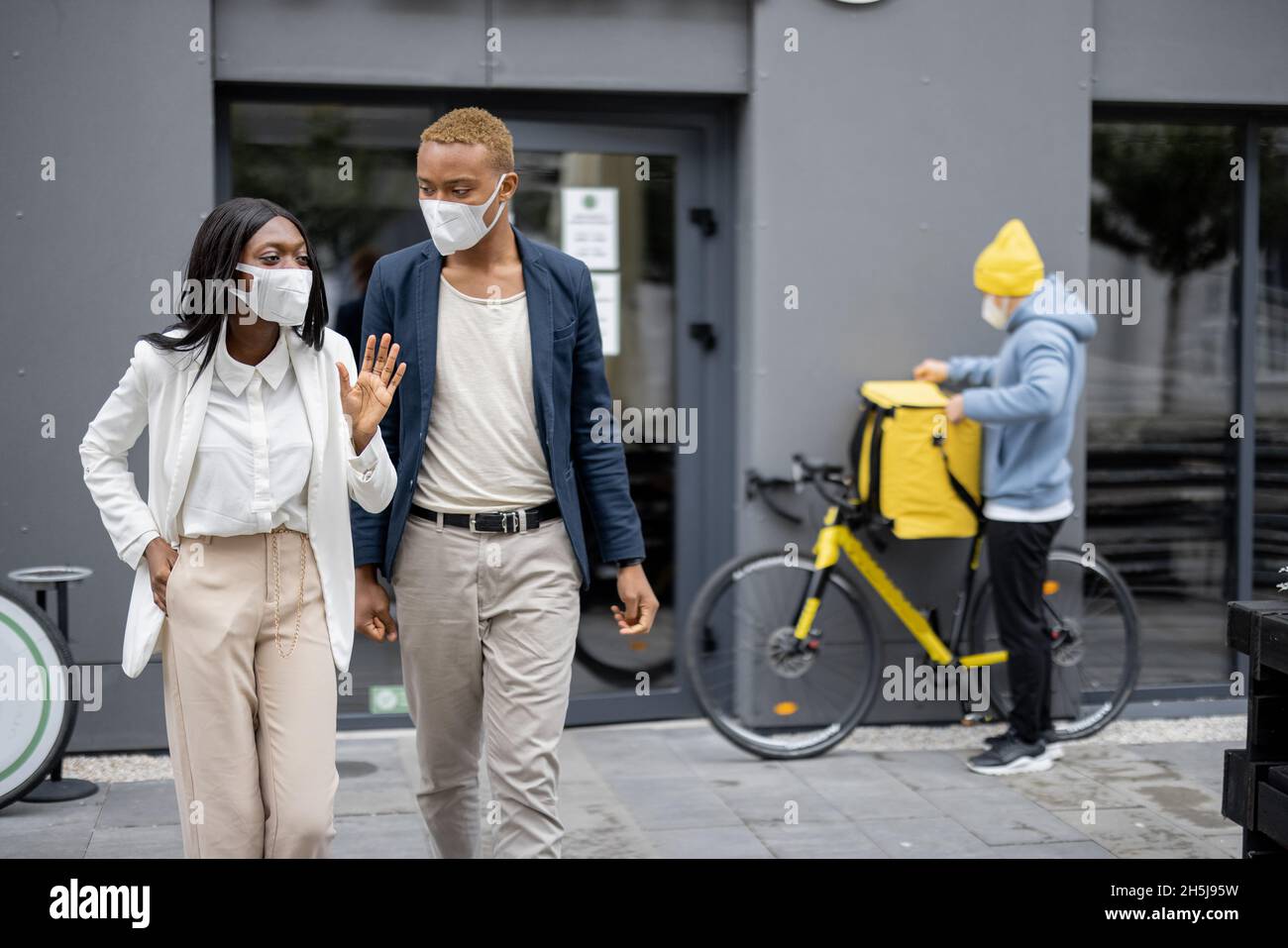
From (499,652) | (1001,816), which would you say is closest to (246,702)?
(499,652)

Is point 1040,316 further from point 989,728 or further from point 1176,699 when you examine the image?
point 1176,699

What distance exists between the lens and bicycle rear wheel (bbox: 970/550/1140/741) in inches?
256

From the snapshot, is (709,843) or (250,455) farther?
(709,843)

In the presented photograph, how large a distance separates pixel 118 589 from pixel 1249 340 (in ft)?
16.9

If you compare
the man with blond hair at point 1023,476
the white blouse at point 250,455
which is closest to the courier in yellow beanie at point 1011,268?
the man with blond hair at point 1023,476

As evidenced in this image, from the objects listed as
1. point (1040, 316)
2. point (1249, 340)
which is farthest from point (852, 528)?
point (1249, 340)

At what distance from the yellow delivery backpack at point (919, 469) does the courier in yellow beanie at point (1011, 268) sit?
0.49 meters

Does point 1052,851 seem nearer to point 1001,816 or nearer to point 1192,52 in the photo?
point 1001,816

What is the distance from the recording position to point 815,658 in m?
6.28

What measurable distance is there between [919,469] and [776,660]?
3.09 ft

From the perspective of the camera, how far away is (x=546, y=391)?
3709 millimetres

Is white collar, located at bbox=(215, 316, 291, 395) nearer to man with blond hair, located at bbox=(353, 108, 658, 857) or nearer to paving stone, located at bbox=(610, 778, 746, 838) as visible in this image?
man with blond hair, located at bbox=(353, 108, 658, 857)

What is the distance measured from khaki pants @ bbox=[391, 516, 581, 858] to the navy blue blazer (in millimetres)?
92

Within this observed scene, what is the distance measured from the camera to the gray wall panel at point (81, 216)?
593 cm
